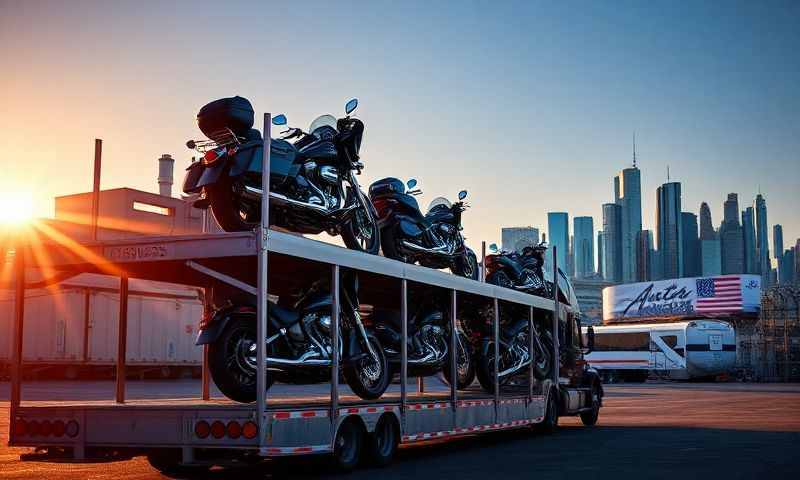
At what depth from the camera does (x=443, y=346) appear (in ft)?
49.5

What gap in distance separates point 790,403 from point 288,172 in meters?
23.5

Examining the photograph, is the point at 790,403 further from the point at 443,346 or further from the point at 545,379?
the point at 443,346

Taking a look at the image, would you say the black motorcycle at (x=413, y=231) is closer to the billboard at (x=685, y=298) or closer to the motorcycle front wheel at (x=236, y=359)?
the motorcycle front wheel at (x=236, y=359)

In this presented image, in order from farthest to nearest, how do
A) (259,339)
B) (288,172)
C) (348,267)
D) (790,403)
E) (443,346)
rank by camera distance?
(790,403)
(443,346)
(288,172)
(348,267)
(259,339)

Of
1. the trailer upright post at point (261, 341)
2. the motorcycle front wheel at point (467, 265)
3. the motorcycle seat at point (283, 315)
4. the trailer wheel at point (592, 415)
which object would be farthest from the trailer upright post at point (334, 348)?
the trailer wheel at point (592, 415)

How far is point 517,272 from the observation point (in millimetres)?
19625

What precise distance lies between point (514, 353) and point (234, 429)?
9343 mm

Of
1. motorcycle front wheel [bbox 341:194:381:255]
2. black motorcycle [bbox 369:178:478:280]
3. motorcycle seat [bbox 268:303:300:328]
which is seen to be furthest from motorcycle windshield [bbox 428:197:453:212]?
motorcycle seat [bbox 268:303:300:328]

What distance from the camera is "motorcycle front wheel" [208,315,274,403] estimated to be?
34.5 ft

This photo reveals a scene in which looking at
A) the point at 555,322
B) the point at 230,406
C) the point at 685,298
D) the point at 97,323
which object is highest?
the point at 685,298

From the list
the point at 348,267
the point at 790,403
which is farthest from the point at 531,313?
the point at 790,403

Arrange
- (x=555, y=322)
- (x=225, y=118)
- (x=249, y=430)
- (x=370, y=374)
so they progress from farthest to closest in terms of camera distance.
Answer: (x=555, y=322) → (x=370, y=374) → (x=225, y=118) → (x=249, y=430)

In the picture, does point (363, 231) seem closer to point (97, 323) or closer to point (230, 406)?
point (230, 406)

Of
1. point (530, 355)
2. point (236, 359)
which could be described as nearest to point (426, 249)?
point (530, 355)
